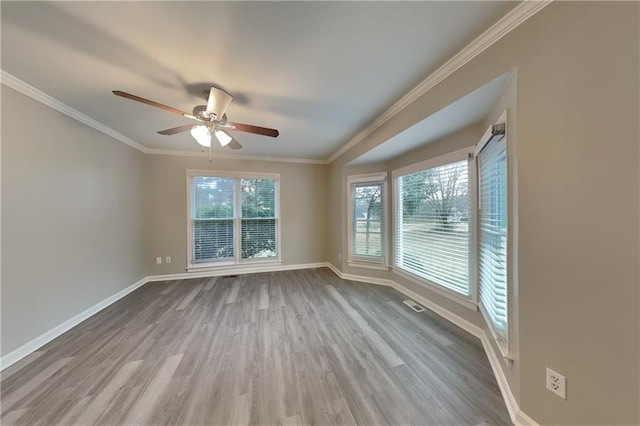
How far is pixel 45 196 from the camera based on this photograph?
2.14m

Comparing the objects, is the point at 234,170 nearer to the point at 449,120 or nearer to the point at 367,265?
the point at 367,265

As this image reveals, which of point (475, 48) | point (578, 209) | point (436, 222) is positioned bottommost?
point (436, 222)

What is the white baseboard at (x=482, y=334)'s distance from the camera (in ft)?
4.19

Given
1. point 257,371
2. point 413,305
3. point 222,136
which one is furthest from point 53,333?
point 413,305

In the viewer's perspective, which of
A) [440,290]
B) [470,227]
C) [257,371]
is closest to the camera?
[257,371]

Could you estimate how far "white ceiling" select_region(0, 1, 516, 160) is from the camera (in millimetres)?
1254

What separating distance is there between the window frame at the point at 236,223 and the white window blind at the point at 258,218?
0.06 meters

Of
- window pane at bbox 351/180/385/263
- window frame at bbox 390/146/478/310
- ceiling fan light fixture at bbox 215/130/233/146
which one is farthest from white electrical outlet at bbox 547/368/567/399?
ceiling fan light fixture at bbox 215/130/233/146

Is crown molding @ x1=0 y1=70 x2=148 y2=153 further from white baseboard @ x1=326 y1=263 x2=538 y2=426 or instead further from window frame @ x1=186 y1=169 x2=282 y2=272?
white baseboard @ x1=326 y1=263 x2=538 y2=426

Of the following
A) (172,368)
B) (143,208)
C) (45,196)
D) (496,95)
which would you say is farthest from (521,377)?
(143,208)

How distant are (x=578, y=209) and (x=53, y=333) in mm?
4312

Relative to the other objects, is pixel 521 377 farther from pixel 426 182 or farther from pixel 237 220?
pixel 237 220

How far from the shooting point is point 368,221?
3.91 meters

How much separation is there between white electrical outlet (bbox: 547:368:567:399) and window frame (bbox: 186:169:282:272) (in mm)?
4125
